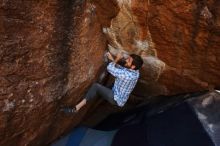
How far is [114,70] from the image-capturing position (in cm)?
387

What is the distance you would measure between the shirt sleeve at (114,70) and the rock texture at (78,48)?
0.35ft

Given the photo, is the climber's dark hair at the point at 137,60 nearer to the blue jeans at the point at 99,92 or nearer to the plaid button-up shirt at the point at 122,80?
the plaid button-up shirt at the point at 122,80

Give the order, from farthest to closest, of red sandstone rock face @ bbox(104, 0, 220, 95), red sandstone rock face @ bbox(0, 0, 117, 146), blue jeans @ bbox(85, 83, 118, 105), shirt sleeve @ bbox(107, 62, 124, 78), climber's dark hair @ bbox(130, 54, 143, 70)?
blue jeans @ bbox(85, 83, 118, 105) → shirt sleeve @ bbox(107, 62, 124, 78) → climber's dark hair @ bbox(130, 54, 143, 70) → red sandstone rock face @ bbox(104, 0, 220, 95) → red sandstone rock face @ bbox(0, 0, 117, 146)

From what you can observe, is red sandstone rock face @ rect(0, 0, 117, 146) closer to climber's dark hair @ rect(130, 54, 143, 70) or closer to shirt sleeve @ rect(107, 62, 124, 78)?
shirt sleeve @ rect(107, 62, 124, 78)

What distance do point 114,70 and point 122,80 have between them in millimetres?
119

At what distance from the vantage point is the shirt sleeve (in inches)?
151

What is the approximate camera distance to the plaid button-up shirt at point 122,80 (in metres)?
3.85

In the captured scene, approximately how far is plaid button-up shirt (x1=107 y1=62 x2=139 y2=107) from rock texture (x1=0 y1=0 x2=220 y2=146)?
0.14 metres

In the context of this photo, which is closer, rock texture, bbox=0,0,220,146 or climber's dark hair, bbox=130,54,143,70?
rock texture, bbox=0,0,220,146

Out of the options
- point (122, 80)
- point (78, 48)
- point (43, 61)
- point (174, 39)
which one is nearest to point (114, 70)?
point (122, 80)

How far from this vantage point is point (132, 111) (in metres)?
4.66

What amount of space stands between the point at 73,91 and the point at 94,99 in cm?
55

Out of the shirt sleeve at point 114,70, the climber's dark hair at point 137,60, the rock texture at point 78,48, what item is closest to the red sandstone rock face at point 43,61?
the rock texture at point 78,48

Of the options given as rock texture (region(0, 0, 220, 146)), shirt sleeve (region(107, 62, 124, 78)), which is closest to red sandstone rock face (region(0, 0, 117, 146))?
rock texture (region(0, 0, 220, 146))
